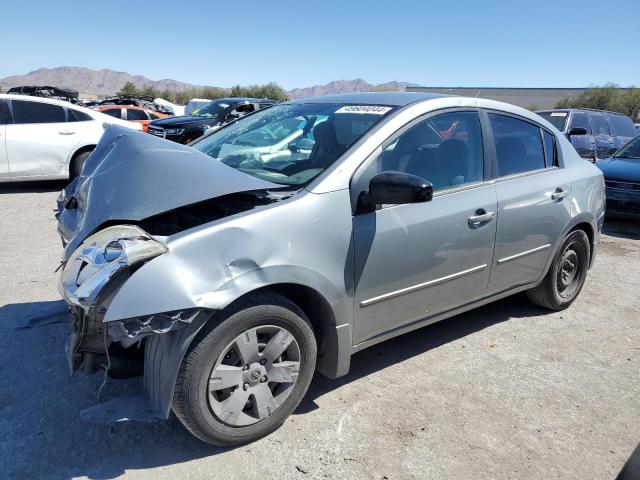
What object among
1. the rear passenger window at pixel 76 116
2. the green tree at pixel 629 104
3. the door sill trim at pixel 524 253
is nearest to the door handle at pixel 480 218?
the door sill trim at pixel 524 253

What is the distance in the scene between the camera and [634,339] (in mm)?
4012

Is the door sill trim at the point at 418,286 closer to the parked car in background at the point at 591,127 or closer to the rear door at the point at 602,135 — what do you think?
the parked car in background at the point at 591,127

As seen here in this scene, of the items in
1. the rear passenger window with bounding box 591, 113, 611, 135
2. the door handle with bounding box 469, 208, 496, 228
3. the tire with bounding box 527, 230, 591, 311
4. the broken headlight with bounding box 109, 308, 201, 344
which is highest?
the rear passenger window with bounding box 591, 113, 611, 135

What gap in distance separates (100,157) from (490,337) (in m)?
3.08

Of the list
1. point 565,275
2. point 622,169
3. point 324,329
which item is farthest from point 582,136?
point 324,329

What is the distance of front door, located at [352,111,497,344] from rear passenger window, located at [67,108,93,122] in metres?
7.59

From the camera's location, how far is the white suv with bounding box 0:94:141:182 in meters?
8.19

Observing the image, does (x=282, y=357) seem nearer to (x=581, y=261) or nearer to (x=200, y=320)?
(x=200, y=320)

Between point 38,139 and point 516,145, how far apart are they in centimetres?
769

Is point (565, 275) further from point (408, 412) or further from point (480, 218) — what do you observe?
point (408, 412)

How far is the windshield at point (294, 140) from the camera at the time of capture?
300 cm

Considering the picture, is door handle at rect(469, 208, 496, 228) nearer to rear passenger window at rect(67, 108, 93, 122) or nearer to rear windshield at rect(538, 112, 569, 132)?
rear passenger window at rect(67, 108, 93, 122)

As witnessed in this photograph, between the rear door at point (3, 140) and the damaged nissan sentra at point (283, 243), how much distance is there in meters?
5.94

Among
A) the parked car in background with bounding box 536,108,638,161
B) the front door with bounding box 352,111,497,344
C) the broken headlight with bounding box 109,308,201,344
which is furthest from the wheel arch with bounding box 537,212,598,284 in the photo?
the parked car in background with bounding box 536,108,638,161
